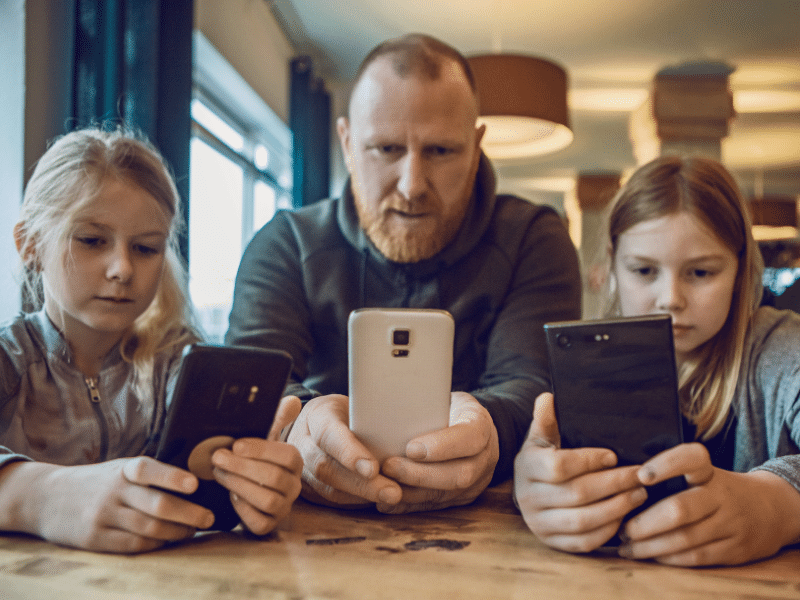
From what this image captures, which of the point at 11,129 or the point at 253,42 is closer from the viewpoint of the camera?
the point at 11,129

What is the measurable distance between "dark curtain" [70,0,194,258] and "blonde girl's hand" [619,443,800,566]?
5.44ft

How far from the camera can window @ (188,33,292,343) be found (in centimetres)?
320

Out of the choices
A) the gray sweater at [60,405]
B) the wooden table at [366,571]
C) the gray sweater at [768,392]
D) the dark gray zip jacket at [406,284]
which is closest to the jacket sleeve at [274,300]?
the dark gray zip jacket at [406,284]

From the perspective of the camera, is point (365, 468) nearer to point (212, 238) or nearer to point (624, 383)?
point (624, 383)

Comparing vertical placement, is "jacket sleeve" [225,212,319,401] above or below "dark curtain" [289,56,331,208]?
below

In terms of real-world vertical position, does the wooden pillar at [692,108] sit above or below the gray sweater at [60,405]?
above

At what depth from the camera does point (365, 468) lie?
2.46ft

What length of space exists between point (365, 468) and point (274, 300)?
0.73 meters

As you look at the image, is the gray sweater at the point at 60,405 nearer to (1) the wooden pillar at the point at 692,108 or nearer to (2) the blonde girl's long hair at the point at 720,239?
(2) the blonde girl's long hair at the point at 720,239

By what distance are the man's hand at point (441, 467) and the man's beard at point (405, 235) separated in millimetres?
628

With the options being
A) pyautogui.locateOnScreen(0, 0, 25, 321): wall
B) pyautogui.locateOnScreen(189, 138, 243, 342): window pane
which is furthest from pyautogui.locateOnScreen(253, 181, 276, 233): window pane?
pyautogui.locateOnScreen(0, 0, 25, 321): wall

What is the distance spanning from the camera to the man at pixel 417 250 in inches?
52.0

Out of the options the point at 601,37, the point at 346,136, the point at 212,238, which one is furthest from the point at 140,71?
the point at 601,37

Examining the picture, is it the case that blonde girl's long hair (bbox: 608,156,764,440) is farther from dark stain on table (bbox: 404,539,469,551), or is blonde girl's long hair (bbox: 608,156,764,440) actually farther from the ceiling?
the ceiling
